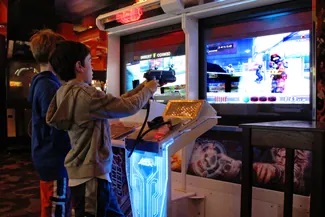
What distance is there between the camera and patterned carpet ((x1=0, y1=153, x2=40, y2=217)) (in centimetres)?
359

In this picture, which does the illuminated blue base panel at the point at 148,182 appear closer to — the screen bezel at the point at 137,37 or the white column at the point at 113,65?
the screen bezel at the point at 137,37

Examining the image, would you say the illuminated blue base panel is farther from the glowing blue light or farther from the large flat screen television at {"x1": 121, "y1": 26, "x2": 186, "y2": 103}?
the large flat screen television at {"x1": 121, "y1": 26, "x2": 186, "y2": 103}

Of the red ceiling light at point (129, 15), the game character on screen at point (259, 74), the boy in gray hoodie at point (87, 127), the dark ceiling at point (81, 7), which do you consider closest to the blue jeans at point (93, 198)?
the boy in gray hoodie at point (87, 127)

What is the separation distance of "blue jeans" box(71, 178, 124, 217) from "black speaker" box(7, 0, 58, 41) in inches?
240

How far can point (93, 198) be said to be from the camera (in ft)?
5.65

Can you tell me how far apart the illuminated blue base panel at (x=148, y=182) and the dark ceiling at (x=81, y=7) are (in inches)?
189

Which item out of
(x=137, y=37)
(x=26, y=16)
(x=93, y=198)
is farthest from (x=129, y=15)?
(x=26, y=16)

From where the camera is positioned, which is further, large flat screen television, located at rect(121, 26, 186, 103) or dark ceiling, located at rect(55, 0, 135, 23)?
dark ceiling, located at rect(55, 0, 135, 23)

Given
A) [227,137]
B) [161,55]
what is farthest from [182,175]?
[161,55]

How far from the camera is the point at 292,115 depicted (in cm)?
225

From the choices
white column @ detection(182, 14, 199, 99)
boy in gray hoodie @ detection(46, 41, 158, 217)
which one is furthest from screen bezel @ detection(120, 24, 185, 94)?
boy in gray hoodie @ detection(46, 41, 158, 217)

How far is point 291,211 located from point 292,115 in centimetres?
61

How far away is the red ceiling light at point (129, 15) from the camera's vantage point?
9.53 ft

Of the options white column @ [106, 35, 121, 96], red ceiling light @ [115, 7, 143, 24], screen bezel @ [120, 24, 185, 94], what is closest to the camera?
red ceiling light @ [115, 7, 143, 24]
